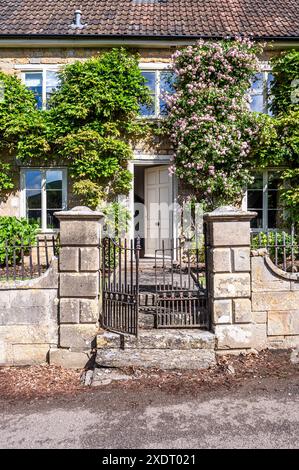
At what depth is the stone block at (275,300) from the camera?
465cm

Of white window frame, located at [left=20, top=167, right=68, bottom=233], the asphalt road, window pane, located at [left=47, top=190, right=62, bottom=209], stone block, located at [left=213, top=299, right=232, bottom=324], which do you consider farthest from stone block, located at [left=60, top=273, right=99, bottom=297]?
window pane, located at [left=47, top=190, right=62, bottom=209]

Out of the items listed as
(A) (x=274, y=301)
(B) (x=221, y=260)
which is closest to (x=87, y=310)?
(B) (x=221, y=260)

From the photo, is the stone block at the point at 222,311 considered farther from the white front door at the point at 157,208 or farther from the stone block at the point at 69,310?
the white front door at the point at 157,208

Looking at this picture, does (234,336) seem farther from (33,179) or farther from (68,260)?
(33,179)

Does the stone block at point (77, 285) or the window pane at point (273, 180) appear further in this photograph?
the window pane at point (273, 180)

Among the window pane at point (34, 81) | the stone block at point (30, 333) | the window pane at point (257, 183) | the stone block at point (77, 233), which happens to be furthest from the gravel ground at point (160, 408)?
the window pane at point (34, 81)

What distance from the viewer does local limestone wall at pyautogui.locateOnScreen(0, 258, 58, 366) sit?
176 inches

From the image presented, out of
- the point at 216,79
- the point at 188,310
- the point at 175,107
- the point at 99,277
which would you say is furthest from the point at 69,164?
the point at 188,310

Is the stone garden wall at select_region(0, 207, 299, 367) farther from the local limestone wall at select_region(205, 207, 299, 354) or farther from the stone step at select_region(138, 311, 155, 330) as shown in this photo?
the stone step at select_region(138, 311, 155, 330)

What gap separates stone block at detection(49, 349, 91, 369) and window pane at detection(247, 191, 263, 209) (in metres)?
7.09

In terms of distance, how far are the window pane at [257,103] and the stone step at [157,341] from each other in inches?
305

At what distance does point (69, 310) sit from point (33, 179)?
21.1 ft

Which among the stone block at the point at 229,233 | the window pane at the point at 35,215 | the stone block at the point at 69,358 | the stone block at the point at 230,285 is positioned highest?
the window pane at the point at 35,215

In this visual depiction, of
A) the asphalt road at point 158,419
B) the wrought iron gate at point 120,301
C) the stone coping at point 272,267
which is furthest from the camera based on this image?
the stone coping at point 272,267
